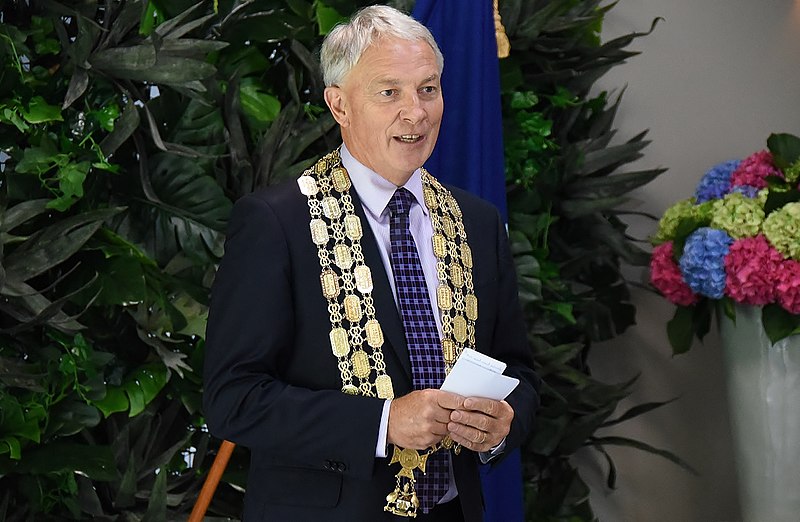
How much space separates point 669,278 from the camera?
10.9ft

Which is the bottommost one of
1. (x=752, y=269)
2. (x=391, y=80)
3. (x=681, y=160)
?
(x=752, y=269)

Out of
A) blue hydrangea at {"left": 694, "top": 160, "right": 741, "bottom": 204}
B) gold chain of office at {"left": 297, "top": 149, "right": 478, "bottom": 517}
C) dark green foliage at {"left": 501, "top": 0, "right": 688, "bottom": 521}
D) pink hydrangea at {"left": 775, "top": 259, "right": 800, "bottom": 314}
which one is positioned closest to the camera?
gold chain of office at {"left": 297, "top": 149, "right": 478, "bottom": 517}

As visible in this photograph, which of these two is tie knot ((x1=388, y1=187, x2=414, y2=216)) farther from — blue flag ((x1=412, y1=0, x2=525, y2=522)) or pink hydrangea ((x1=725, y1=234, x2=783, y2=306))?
pink hydrangea ((x1=725, y1=234, x2=783, y2=306))

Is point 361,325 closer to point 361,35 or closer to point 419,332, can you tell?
point 419,332

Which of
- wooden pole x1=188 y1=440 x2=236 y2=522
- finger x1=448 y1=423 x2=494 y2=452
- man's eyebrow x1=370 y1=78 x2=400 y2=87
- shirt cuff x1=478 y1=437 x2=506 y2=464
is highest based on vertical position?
man's eyebrow x1=370 y1=78 x2=400 y2=87

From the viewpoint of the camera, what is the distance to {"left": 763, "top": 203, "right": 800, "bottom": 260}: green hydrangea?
3.01m

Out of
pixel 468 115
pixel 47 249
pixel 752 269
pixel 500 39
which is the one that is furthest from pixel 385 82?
pixel 752 269

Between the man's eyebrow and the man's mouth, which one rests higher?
the man's eyebrow

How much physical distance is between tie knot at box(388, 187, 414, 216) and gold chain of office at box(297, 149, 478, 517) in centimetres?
4

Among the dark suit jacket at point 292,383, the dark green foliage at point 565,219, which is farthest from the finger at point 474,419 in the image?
the dark green foliage at point 565,219

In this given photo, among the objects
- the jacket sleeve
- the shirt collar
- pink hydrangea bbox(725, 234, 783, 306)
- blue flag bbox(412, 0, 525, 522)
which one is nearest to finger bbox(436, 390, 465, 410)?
the jacket sleeve

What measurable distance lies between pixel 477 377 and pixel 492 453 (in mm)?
223

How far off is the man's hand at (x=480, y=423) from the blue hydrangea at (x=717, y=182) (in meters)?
1.83

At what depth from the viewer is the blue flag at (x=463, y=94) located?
3.02m
